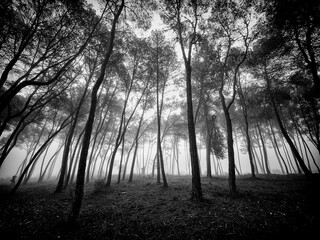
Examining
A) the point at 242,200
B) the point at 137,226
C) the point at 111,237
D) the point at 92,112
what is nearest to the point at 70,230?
the point at 111,237

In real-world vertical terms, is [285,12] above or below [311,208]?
above

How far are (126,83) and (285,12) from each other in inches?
556

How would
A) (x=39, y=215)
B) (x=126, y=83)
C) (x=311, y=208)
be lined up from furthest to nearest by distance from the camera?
1. (x=126, y=83)
2. (x=39, y=215)
3. (x=311, y=208)

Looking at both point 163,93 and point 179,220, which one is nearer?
point 179,220

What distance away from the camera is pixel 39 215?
226 inches

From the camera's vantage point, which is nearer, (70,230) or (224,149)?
(70,230)

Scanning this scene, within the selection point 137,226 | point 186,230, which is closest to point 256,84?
point 186,230

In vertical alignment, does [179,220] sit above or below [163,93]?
below

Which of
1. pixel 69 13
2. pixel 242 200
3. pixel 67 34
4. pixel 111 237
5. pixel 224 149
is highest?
pixel 69 13

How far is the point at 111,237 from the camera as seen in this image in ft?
13.5

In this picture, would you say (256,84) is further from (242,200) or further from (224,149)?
(242,200)

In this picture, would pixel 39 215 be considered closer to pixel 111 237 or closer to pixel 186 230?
pixel 111 237

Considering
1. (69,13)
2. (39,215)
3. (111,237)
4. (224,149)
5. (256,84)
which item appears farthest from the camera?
(224,149)

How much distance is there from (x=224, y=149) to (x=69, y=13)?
64.6ft
